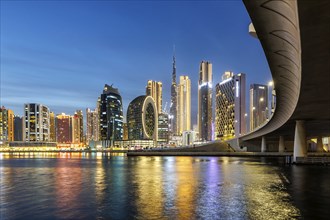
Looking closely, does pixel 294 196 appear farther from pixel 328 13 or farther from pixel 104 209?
pixel 328 13

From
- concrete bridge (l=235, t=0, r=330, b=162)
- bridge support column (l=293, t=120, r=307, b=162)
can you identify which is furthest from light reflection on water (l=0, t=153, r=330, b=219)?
bridge support column (l=293, t=120, r=307, b=162)

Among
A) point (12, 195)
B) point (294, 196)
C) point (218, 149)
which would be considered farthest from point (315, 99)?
point (218, 149)

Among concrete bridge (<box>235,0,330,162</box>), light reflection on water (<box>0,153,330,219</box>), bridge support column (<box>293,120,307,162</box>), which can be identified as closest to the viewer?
concrete bridge (<box>235,0,330,162</box>)

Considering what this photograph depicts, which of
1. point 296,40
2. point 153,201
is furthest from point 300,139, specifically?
point 296,40

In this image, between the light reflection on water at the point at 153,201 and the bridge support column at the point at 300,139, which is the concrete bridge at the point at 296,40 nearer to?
the light reflection on water at the point at 153,201

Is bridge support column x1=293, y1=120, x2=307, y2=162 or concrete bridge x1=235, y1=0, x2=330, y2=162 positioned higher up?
concrete bridge x1=235, y1=0, x2=330, y2=162

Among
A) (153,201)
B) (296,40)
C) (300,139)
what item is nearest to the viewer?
(296,40)

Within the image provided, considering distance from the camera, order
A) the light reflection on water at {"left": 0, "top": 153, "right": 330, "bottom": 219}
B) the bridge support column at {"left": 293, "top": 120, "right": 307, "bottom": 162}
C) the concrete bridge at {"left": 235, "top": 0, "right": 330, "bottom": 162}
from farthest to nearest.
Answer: the bridge support column at {"left": 293, "top": 120, "right": 307, "bottom": 162} → the light reflection on water at {"left": 0, "top": 153, "right": 330, "bottom": 219} → the concrete bridge at {"left": 235, "top": 0, "right": 330, "bottom": 162}

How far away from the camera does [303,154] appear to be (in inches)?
2539

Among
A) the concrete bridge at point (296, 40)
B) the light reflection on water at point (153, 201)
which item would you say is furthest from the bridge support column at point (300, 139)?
the light reflection on water at point (153, 201)

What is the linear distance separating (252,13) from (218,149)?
423ft

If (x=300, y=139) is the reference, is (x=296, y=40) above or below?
above

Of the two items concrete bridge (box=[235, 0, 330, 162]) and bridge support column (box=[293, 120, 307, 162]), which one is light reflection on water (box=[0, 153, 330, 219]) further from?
bridge support column (box=[293, 120, 307, 162])

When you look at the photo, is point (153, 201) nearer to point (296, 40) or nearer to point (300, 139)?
point (296, 40)
